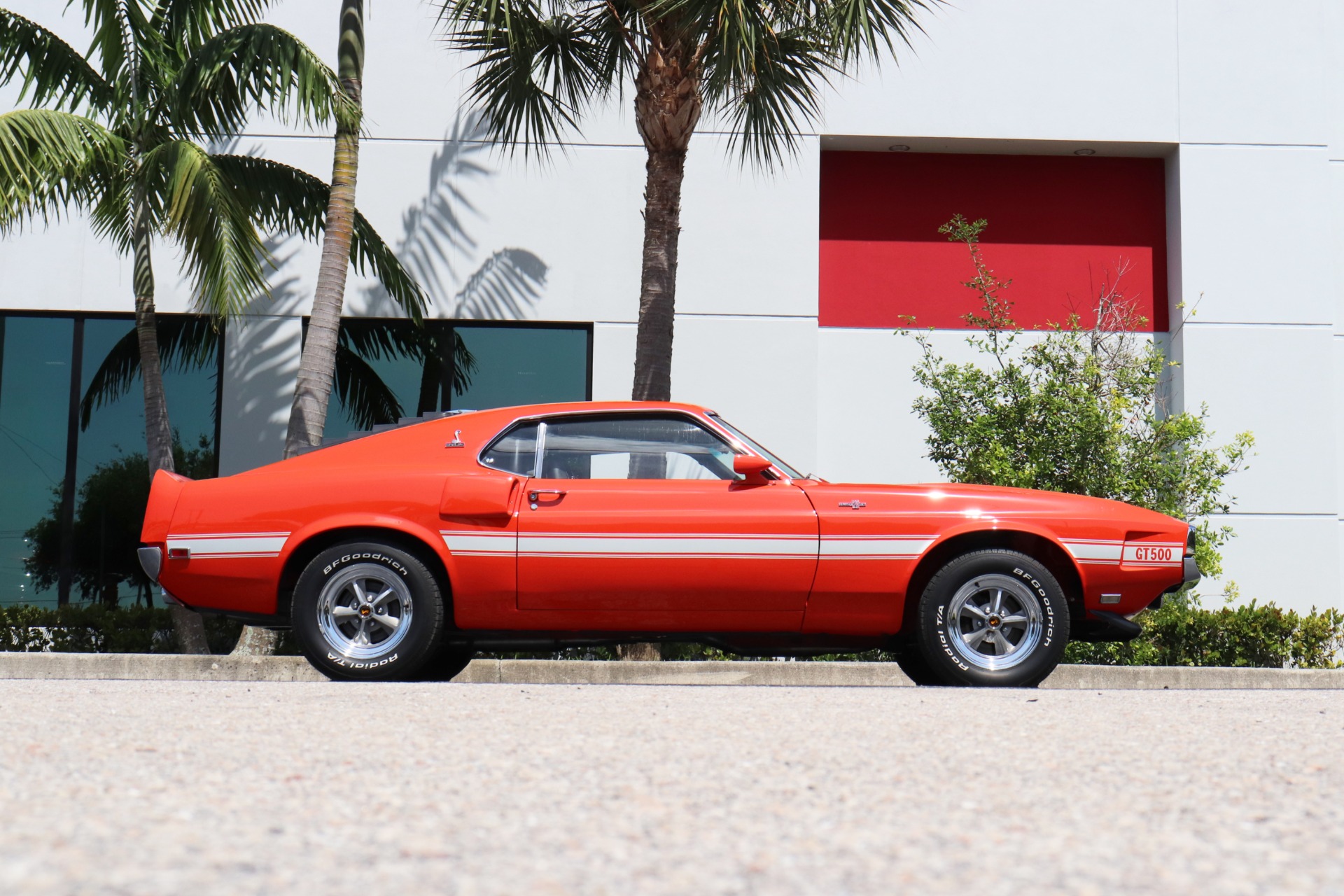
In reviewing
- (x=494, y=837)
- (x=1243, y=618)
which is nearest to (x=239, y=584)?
(x=494, y=837)

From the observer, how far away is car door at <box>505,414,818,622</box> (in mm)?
5875

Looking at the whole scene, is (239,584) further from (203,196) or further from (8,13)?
(8,13)

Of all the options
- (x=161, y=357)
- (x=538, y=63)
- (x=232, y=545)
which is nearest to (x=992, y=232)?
(x=538, y=63)

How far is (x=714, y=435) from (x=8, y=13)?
7625 millimetres

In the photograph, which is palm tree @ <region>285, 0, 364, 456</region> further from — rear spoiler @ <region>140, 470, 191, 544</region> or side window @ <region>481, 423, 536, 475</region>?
side window @ <region>481, 423, 536, 475</region>

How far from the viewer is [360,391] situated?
12.7 m

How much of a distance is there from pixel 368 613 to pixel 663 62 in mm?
5409

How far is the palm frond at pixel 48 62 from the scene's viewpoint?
10211 mm

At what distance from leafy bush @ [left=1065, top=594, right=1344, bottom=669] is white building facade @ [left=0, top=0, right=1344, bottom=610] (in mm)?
2484

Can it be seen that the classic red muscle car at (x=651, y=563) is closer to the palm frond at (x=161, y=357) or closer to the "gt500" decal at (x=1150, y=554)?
the "gt500" decal at (x=1150, y=554)

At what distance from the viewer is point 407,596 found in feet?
19.3

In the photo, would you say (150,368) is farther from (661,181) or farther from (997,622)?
(997,622)

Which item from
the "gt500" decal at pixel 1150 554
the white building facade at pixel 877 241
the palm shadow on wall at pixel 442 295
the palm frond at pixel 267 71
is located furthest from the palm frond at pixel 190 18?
the "gt500" decal at pixel 1150 554

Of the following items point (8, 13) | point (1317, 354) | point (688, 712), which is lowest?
point (688, 712)
